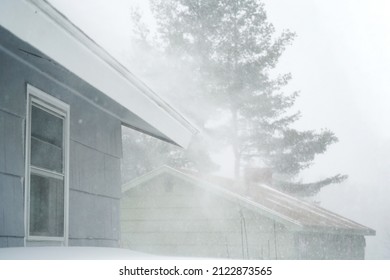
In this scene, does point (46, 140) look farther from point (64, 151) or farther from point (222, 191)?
point (222, 191)

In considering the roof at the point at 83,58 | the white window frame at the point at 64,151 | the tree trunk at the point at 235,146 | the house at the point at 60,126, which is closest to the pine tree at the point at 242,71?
the tree trunk at the point at 235,146

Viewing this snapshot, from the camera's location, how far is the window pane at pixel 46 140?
2107 millimetres

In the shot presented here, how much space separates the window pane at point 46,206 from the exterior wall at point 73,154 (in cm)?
8

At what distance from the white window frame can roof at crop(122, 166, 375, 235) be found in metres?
2.55

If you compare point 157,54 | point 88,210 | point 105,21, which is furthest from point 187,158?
point 88,210

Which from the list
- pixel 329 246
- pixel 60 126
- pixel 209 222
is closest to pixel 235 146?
pixel 209 222

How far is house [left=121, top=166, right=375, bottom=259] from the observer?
491cm

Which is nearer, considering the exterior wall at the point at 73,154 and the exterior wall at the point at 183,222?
the exterior wall at the point at 73,154

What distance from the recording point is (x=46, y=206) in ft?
7.16

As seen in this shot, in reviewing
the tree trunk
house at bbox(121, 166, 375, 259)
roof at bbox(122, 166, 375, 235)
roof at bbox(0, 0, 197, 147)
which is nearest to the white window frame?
roof at bbox(0, 0, 197, 147)

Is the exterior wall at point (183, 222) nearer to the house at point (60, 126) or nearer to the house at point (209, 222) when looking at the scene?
the house at point (209, 222)

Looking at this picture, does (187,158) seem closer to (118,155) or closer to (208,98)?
(208,98)

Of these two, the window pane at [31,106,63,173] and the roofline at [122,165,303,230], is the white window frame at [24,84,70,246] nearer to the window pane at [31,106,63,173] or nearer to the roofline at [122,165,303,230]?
the window pane at [31,106,63,173]

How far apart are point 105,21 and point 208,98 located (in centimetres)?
203
